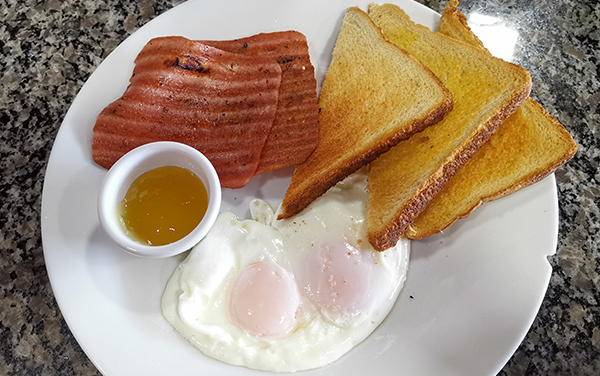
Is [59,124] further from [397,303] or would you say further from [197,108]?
[397,303]

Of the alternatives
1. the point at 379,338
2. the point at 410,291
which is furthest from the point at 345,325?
the point at 410,291

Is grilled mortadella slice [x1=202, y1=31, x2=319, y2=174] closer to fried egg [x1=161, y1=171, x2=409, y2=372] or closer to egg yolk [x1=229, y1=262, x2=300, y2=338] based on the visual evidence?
fried egg [x1=161, y1=171, x2=409, y2=372]

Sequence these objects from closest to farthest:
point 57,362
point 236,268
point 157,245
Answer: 1. point 157,245
2. point 236,268
3. point 57,362

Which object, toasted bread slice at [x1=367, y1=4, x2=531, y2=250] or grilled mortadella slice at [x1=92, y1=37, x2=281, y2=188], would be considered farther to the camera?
grilled mortadella slice at [x1=92, y1=37, x2=281, y2=188]

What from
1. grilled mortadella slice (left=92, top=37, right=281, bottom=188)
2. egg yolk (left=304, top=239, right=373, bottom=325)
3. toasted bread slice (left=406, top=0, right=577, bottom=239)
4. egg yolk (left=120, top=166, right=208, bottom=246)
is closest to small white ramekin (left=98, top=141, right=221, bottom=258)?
egg yolk (left=120, top=166, right=208, bottom=246)

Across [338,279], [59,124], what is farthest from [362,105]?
[59,124]

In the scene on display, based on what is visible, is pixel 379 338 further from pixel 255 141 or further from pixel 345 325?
pixel 255 141
